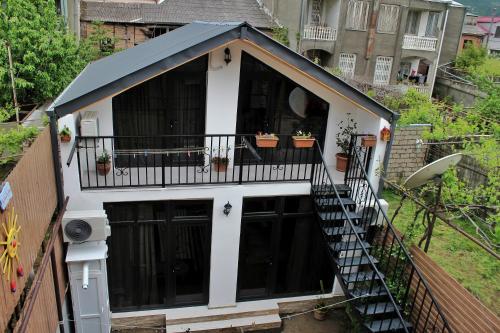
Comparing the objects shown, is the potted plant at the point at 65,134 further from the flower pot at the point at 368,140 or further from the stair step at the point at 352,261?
the flower pot at the point at 368,140

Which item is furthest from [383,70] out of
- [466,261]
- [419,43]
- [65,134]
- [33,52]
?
[65,134]

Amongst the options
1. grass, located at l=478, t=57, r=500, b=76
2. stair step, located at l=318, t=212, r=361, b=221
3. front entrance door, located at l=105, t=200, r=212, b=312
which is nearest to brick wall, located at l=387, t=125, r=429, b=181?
stair step, located at l=318, t=212, r=361, b=221

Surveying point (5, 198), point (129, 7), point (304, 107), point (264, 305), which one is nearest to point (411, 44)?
point (129, 7)

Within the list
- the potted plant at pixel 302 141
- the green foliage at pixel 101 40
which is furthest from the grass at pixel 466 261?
the green foliage at pixel 101 40

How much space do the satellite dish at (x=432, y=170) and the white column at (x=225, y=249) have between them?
319cm

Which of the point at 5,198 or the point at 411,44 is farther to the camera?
the point at 411,44

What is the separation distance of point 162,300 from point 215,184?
2.79 meters

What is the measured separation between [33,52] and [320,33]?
16.3 meters

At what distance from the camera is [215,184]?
7.52 m

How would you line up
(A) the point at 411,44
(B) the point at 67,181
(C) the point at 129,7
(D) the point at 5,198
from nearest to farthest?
(D) the point at 5,198 < (B) the point at 67,181 < (C) the point at 129,7 < (A) the point at 411,44

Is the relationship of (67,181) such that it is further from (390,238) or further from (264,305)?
(390,238)

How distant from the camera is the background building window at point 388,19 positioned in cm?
2366

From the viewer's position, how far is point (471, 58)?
26172mm

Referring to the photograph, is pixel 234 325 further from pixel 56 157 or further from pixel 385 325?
pixel 56 157
